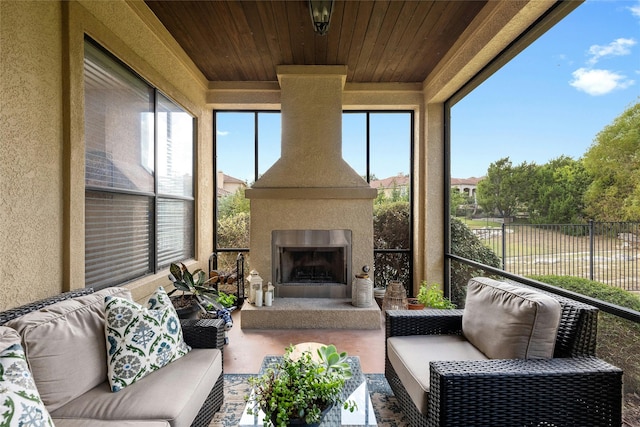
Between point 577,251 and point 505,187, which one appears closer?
point 577,251

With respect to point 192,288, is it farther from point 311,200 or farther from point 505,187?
point 505,187

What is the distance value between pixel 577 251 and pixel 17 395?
10.00 ft

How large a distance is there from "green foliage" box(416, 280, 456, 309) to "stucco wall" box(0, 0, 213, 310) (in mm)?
3411

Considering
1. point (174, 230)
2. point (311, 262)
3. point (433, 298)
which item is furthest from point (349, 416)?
point (174, 230)

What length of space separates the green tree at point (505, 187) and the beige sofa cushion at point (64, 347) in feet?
10.7

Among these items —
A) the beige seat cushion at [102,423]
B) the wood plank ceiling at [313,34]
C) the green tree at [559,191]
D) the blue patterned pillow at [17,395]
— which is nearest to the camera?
the blue patterned pillow at [17,395]

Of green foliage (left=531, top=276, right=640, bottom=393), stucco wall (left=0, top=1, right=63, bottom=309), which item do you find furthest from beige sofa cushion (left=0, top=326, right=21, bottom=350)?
green foliage (left=531, top=276, right=640, bottom=393)

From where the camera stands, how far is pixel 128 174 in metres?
2.89

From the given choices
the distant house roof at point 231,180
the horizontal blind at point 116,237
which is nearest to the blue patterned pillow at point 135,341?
the horizontal blind at point 116,237

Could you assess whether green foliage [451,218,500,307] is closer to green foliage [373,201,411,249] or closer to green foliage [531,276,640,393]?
green foliage [373,201,411,249]

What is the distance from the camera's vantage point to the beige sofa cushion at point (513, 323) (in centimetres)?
167

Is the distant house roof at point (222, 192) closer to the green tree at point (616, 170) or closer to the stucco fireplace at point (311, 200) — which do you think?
the stucco fireplace at point (311, 200)

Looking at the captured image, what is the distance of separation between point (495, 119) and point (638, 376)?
235 cm

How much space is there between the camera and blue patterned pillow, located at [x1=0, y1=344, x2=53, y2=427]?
1045 mm
